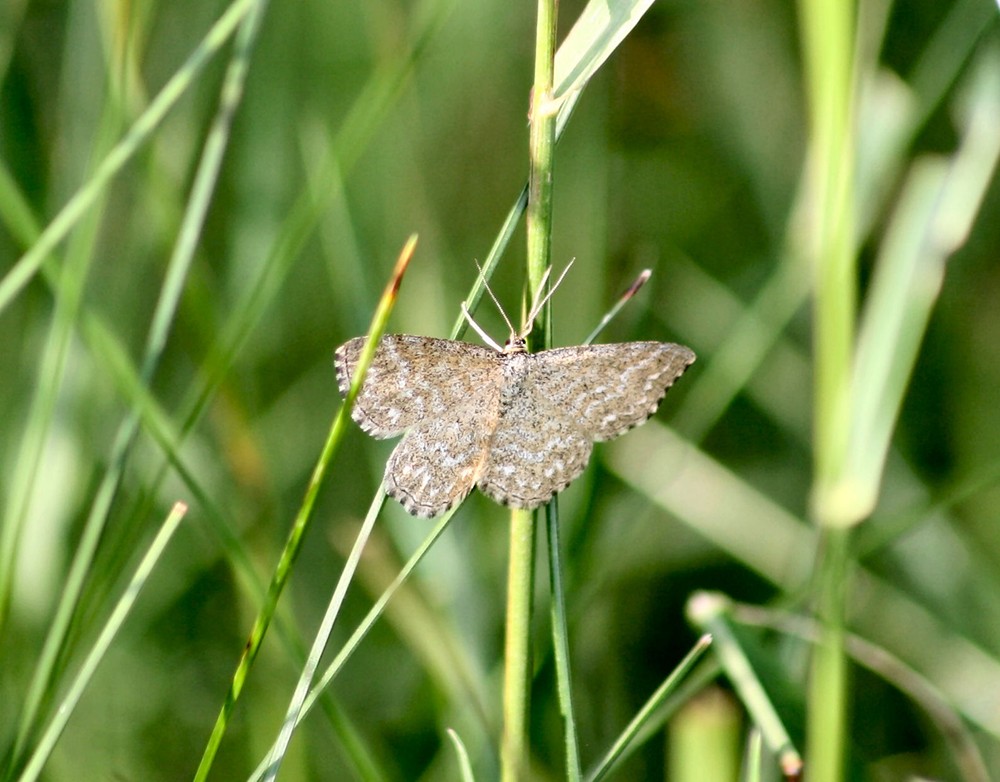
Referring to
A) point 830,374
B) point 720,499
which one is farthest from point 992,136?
point 830,374

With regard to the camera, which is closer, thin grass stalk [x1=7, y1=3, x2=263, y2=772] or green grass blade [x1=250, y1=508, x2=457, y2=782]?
green grass blade [x1=250, y1=508, x2=457, y2=782]

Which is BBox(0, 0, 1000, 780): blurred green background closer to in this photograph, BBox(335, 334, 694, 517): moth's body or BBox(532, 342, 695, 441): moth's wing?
BBox(335, 334, 694, 517): moth's body

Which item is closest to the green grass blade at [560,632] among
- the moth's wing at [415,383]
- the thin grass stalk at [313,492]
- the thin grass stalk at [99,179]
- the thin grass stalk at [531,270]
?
the thin grass stalk at [531,270]

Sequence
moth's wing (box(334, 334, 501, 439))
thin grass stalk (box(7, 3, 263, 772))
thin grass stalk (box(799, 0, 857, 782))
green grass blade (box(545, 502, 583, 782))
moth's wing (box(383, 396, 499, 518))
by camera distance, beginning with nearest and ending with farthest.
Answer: thin grass stalk (box(799, 0, 857, 782)), green grass blade (box(545, 502, 583, 782)), thin grass stalk (box(7, 3, 263, 772)), moth's wing (box(383, 396, 499, 518)), moth's wing (box(334, 334, 501, 439))

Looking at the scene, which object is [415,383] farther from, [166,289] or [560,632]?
[560,632]

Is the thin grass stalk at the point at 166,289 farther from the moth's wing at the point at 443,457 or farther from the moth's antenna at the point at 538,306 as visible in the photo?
the moth's antenna at the point at 538,306

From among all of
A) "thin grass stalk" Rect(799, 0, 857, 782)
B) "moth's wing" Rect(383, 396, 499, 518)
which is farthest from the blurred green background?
"thin grass stalk" Rect(799, 0, 857, 782)
